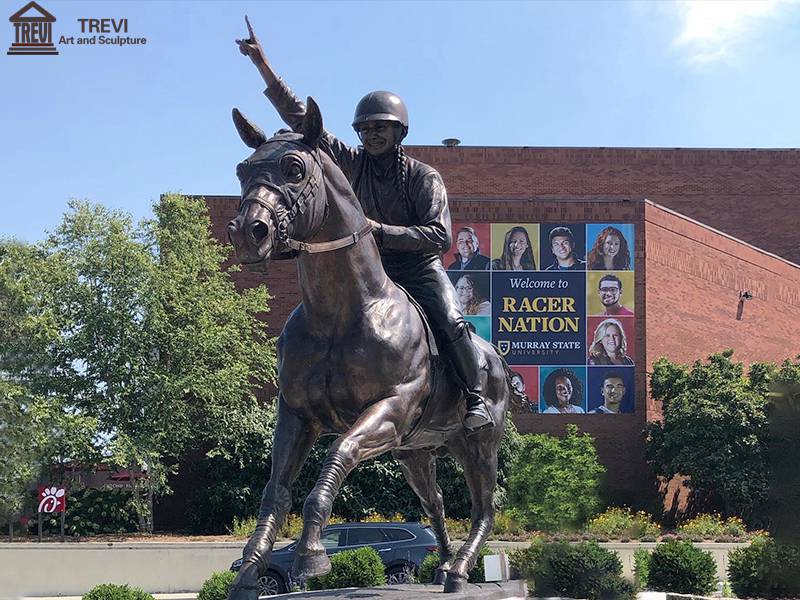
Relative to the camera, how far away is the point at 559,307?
Answer: 42.2 m

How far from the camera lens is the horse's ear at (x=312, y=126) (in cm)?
677

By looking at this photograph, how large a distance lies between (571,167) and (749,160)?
10.5 metres

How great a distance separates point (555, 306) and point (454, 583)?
114 feet

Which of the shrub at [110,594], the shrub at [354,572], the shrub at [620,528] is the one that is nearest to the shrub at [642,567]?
the shrub at [354,572]

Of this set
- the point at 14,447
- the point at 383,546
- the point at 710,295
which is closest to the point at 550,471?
the point at 383,546

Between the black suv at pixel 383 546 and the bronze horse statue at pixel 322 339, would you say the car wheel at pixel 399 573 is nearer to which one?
the black suv at pixel 383 546

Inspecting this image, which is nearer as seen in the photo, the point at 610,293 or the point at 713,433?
the point at 713,433

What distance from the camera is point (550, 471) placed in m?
33.9

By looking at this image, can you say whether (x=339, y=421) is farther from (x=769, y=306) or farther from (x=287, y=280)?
(x=769, y=306)

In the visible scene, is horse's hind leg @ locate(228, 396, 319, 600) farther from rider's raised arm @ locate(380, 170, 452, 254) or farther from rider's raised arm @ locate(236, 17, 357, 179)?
rider's raised arm @ locate(236, 17, 357, 179)

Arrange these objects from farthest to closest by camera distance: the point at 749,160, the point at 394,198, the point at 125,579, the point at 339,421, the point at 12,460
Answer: the point at 749,160, the point at 12,460, the point at 125,579, the point at 394,198, the point at 339,421

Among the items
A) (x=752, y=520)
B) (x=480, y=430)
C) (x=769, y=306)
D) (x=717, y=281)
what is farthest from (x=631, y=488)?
(x=480, y=430)

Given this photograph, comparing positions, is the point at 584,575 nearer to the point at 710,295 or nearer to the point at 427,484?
the point at 427,484

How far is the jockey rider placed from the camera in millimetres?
8086
